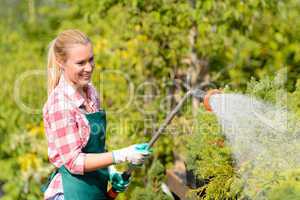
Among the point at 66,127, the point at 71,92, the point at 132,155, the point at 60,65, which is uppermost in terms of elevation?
the point at 60,65

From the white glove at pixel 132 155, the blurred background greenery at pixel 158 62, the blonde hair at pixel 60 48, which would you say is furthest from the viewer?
the blurred background greenery at pixel 158 62

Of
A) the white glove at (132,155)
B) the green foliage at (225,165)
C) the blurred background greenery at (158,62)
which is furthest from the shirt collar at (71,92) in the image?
the blurred background greenery at (158,62)

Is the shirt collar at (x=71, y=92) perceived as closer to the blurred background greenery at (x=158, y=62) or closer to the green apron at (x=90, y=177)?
the green apron at (x=90, y=177)

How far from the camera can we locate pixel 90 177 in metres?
2.98

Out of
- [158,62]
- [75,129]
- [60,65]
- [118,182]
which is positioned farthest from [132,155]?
[158,62]

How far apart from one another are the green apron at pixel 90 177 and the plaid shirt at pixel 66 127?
0.06 metres

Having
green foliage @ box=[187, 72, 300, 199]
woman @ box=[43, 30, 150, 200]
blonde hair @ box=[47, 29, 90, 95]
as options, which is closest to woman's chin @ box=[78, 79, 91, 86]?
woman @ box=[43, 30, 150, 200]

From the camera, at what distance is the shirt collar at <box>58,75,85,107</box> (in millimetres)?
2891

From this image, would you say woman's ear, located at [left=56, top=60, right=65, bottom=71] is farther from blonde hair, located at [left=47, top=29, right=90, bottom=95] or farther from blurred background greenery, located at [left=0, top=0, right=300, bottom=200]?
blurred background greenery, located at [left=0, top=0, right=300, bottom=200]

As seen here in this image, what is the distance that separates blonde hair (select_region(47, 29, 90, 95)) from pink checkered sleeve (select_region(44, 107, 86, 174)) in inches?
7.3

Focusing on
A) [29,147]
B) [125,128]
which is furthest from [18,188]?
[125,128]

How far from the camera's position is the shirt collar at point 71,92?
2891 mm

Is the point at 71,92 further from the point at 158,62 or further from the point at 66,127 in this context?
the point at 158,62

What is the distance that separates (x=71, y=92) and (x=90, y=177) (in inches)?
14.8
